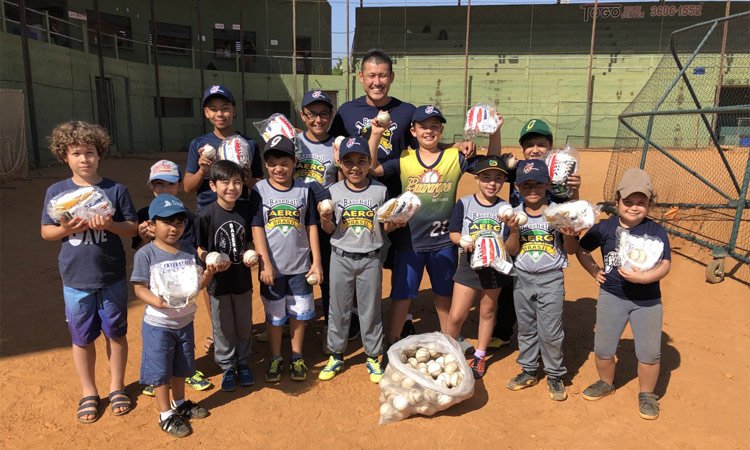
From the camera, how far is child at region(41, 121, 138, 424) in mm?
3150

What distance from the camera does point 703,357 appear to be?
4215 mm

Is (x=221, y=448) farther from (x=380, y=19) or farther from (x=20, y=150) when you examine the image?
(x=380, y=19)

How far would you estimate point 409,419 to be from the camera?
3.36m

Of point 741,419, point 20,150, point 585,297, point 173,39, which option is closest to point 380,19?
point 173,39

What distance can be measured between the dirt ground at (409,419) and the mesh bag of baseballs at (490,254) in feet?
3.45

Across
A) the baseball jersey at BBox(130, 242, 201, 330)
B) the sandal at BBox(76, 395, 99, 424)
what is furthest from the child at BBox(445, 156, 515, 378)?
the sandal at BBox(76, 395, 99, 424)

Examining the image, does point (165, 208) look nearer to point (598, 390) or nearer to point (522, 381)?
point (522, 381)

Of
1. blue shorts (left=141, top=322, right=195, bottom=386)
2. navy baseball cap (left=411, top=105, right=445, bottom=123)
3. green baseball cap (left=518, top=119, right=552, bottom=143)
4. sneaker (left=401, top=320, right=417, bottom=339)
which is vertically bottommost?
sneaker (left=401, top=320, right=417, bottom=339)

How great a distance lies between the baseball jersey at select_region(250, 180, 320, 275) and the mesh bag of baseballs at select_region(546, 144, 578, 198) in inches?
74.3

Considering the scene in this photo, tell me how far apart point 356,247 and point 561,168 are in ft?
5.56

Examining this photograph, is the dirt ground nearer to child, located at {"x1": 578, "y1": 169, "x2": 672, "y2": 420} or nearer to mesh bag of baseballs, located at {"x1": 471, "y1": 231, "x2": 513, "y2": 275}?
child, located at {"x1": 578, "y1": 169, "x2": 672, "y2": 420}

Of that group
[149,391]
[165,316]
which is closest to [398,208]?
[165,316]

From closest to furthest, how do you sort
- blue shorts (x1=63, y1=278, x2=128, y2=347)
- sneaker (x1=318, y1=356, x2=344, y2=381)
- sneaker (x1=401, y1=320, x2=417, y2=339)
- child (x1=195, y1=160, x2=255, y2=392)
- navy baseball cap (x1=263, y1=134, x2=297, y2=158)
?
blue shorts (x1=63, y1=278, x2=128, y2=347) < child (x1=195, y1=160, x2=255, y2=392) < navy baseball cap (x1=263, y1=134, x2=297, y2=158) < sneaker (x1=318, y1=356, x2=344, y2=381) < sneaker (x1=401, y1=320, x2=417, y2=339)

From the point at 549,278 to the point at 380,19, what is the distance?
3251 cm
